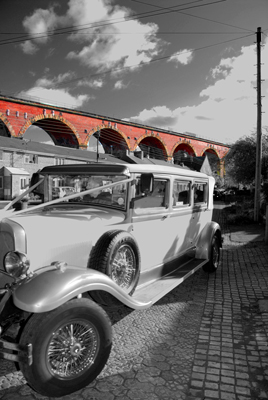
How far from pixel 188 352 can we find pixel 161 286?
86cm

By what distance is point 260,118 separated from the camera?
13688 mm

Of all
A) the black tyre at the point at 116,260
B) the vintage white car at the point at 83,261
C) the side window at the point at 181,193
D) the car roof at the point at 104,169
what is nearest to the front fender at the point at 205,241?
the vintage white car at the point at 83,261

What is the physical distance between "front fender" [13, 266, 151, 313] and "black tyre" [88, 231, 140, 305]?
0.36 m

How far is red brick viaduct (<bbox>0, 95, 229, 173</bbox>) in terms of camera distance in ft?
108

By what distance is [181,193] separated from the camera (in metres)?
4.53

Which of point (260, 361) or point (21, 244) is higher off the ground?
point (21, 244)

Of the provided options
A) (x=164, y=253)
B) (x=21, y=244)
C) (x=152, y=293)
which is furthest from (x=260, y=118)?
(x=21, y=244)

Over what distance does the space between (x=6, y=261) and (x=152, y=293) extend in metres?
1.77

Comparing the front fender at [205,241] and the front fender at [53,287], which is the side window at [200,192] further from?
the front fender at [53,287]

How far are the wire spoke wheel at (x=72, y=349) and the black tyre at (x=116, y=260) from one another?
0.51 m

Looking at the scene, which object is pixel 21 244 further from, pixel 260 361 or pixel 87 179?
pixel 260 361

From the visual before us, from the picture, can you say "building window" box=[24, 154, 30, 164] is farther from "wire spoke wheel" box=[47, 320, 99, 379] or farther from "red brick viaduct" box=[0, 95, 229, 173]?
"wire spoke wheel" box=[47, 320, 99, 379]

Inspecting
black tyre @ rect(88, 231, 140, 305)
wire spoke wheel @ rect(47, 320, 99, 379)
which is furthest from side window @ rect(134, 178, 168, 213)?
wire spoke wheel @ rect(47, 320, 99, 379)

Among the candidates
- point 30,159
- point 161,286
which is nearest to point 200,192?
point 161,286
